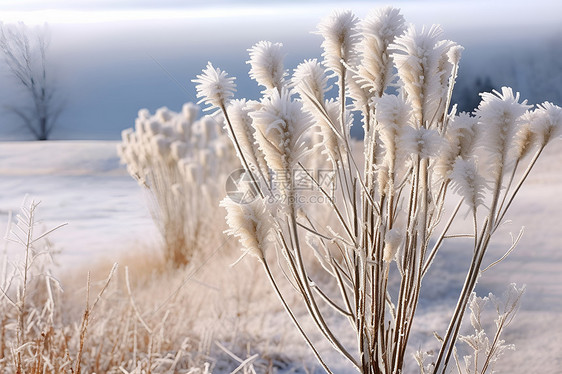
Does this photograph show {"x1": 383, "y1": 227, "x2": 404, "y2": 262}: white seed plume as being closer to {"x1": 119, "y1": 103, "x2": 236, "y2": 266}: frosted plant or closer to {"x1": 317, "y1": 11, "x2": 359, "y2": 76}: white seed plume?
{"x1": 317, "y1": 11, "x2": 359, "y2": 76}: white seed plume

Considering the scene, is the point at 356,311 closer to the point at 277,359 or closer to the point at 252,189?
→ the point at 252,189

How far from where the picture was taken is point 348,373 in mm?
1599

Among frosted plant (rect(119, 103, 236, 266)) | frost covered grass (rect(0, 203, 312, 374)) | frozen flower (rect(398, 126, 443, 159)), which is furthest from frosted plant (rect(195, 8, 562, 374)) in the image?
frosted plant (rect(119, 103, 236, 266))

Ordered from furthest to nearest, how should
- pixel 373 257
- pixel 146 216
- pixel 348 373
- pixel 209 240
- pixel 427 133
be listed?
pixel 146 216 → pixel 209 240 → pixel 348 373 → pixel 373 257 → pixel 427 133

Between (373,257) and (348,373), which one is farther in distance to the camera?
(348,373)

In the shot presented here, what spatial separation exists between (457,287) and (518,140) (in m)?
1.73

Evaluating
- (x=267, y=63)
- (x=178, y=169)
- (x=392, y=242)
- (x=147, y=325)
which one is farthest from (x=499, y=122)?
(x=178, y=169)

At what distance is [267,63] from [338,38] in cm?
9

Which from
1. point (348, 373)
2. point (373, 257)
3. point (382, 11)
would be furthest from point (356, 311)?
point (348, 373)

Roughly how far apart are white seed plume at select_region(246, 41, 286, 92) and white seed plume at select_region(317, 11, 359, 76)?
0.06 m

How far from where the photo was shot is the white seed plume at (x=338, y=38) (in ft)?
2.29

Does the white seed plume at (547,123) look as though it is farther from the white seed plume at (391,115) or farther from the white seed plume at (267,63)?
the white seed plume at (267,63)

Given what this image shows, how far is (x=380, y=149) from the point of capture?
0.74 m

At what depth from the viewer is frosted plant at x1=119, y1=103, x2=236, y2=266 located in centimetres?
286
